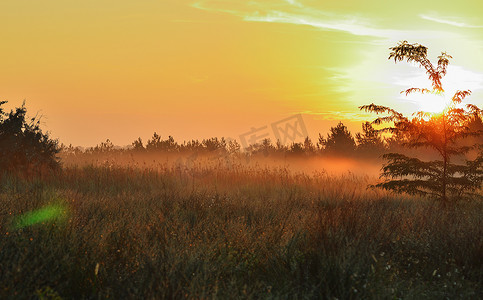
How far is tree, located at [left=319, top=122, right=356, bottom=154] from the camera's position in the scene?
36.1 m

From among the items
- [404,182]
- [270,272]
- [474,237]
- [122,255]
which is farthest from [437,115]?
[122,255]

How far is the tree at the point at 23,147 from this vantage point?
13.9m

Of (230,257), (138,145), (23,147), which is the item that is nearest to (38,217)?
(230,257)

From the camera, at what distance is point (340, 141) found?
36.2 metres

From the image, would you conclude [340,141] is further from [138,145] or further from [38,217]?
[38,217]

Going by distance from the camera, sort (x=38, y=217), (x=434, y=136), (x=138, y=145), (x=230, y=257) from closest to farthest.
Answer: (x=230, y=257) → (x=38, y=217) → (x=434, y=136) → (x=138, y=145)

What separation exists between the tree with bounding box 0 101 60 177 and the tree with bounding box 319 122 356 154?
2531cm

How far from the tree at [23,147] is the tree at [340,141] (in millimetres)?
25312

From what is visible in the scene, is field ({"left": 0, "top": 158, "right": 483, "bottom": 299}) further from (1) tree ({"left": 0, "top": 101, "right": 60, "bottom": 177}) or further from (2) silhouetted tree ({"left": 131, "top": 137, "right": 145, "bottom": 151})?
(2) silhouetted tree ({"left": 131, "top": 137, "right": 145, "bottom": 151})

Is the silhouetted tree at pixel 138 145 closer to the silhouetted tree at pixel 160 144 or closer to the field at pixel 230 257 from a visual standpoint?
the silhouetted tree at pixel 160 144

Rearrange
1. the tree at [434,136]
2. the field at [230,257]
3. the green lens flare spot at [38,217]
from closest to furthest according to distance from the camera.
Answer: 1. the field at [230,257]
2. the green lens flare spot at [38,217]
3. the tree at [434,136]

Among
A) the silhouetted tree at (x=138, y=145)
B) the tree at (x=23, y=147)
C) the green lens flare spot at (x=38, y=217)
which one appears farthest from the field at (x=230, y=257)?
the silhouetted tree at (x=138, y=145)

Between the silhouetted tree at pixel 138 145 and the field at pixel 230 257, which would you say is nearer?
the field at pixel 230 257

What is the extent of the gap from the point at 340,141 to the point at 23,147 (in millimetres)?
26505
